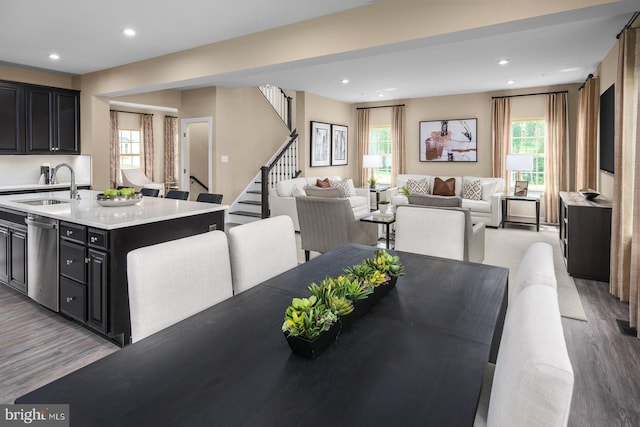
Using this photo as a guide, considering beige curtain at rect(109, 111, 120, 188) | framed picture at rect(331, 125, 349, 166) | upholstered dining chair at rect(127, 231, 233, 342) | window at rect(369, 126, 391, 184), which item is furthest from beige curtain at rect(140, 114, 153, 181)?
upholstered dining chair at rect(127, 231, 233, 342)

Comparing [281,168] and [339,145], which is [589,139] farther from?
[281,168]

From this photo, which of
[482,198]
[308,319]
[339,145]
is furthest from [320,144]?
[308,319]

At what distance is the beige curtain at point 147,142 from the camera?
35.4ft

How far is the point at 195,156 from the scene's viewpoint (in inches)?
379

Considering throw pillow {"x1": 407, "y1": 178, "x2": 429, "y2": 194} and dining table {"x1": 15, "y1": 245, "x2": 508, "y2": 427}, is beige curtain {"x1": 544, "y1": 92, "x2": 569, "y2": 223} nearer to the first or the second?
throw pillow {"x1": 407, "y1": 178, "x2": 429, "y2": 194}

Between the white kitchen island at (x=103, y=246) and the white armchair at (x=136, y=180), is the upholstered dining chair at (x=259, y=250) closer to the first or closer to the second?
the white kitchen island at (x=103, y=246)

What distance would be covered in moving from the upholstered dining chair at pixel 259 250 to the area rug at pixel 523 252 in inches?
92.8

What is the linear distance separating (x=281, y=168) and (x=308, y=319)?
23.2 feet

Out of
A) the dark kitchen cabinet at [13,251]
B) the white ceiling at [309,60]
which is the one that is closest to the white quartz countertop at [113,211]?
the dark kitchen cabinet at [13,251]

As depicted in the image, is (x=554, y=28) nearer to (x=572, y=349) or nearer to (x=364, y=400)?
(x=572, y=349)

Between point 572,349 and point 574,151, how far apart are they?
5.99m

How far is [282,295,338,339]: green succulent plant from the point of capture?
1.11 metres

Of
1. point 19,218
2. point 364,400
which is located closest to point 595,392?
point 364,400

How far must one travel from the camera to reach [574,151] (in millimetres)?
7438
